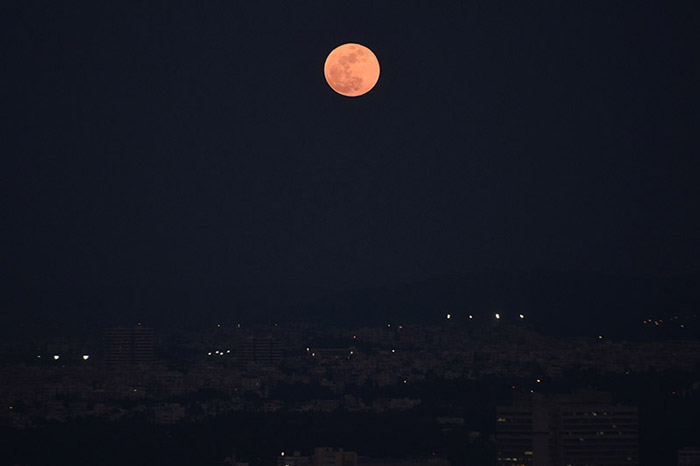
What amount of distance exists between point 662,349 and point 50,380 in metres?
14.9

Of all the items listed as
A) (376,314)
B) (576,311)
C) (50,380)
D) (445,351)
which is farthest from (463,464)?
(376,314)

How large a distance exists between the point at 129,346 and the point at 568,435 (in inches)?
802

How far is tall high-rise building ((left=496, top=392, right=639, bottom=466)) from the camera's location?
22078 mm

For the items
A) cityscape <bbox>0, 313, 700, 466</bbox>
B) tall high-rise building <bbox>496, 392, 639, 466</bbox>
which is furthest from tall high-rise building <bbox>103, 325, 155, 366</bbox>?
tall high-rise building <bbox>496, 392, 639, 466</bbox>

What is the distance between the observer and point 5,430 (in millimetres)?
25500

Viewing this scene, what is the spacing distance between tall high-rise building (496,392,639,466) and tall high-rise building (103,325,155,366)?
56.1ft

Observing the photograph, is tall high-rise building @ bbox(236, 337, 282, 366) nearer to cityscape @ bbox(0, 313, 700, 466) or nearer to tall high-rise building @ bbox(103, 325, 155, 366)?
cityscape @ bbox(0, 313, 700, 466)

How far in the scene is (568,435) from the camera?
22.6m

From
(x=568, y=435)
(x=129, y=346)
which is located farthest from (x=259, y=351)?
(x=568, y=435)

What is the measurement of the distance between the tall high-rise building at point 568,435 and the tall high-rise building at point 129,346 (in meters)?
17.1

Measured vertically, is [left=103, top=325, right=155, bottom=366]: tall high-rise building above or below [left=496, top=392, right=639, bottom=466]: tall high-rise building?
above

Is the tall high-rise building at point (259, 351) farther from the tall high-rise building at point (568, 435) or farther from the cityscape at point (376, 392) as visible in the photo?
the tall high-rise building at point (568, 435)

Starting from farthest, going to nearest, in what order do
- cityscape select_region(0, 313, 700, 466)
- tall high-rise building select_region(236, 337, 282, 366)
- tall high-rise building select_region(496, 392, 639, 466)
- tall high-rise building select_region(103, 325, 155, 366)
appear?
tall high-rise building select_region(236, 337, 282, 366)
tall high-rise building select_region(103, 325, 155, 366)
cityscape select_region(0, 313, 700, 466)
tall high-rise building select_region(496, 392, 639, 466)

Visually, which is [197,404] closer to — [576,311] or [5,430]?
[5,430]
